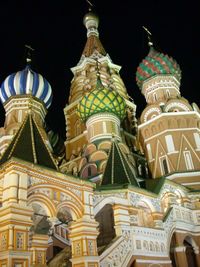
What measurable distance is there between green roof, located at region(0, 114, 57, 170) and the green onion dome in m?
8.26

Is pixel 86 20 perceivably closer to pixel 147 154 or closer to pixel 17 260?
pixel 147 154

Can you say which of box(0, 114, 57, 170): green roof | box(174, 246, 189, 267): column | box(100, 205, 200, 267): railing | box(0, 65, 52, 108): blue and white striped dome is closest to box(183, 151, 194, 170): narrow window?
box(100, 205, 200, 267): railing

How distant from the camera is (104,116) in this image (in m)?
19.0

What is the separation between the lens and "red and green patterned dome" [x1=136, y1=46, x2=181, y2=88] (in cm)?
2383

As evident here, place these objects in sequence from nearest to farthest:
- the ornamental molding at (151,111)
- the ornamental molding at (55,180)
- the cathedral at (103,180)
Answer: the ornamental molding at (55,180) < the cathedral at (103,180) < the ornamental molding at (151,111)

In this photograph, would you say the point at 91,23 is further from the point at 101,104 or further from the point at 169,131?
the point at 169,131

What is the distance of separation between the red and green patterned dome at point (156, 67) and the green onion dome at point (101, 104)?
17.8 ft

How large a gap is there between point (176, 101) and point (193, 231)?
9.73m

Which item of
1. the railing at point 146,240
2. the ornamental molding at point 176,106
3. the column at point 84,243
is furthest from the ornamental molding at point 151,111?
the column at point 84,243

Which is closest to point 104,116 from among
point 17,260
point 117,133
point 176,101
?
point 117,133

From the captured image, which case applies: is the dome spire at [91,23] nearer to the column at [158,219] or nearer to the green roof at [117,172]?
the green roof at [117,172]

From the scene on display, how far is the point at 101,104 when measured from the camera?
1909cm

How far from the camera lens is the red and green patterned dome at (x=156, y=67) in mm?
23828

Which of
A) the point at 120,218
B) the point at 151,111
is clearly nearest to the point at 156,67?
the point at 151,111
